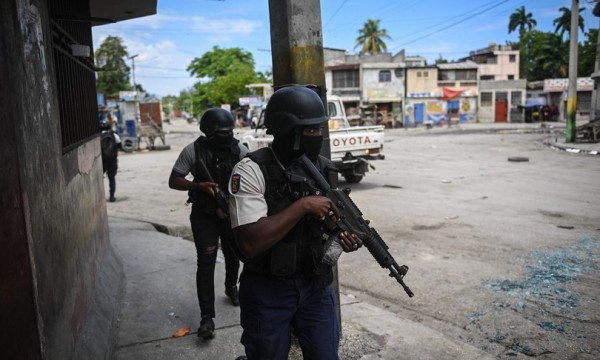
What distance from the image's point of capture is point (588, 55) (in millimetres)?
47000

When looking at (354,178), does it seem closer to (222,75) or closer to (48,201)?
(48,201)

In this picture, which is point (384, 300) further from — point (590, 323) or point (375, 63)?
point (375, 63)

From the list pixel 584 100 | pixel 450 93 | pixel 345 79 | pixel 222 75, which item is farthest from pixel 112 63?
pixel 584 100

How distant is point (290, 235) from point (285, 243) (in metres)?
0.05

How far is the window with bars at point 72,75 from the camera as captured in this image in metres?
3.03

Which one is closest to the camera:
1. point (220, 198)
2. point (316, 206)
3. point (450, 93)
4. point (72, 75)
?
point (316, 206)

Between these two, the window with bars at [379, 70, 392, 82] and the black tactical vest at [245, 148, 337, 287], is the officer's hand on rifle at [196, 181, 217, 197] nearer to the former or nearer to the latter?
the black tactical vest at [245, 148, 337, 287]

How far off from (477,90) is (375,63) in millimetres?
10649

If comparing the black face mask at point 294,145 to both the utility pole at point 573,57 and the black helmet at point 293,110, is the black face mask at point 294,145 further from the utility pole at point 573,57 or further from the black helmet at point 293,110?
the utility pole at point 573,57

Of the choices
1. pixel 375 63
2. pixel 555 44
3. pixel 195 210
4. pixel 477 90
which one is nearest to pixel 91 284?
pixel 195 210

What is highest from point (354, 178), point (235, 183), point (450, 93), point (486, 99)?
point (450, 93)

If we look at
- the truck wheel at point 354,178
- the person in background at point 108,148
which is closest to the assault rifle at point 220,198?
the person in background at point 108,148

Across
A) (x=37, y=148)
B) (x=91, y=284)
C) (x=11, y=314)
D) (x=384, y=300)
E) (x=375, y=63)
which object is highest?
(x=375, y=63)

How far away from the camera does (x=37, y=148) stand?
6.75ft
